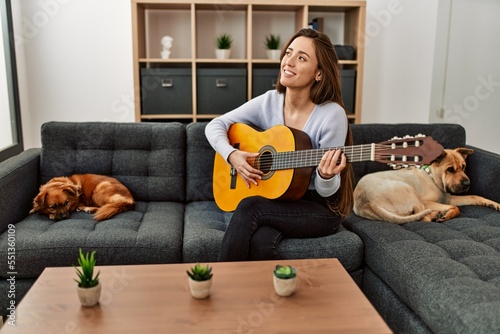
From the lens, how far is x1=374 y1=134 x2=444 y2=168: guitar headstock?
1.52 m

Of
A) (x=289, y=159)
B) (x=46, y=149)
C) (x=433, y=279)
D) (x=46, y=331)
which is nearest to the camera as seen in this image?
(x=46, y=331)

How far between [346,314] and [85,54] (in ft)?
9.51

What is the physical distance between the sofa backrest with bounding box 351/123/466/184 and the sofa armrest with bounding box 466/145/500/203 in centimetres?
13

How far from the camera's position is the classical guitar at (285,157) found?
1.57 meters

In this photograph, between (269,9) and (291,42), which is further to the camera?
(269,9)

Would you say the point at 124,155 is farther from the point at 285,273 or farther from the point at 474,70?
the point at 474,70

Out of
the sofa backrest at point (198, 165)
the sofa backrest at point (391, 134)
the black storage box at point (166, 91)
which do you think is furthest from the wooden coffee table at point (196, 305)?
the black storage box at point (166, 91)

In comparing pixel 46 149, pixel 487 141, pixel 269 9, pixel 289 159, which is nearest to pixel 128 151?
pixel 46 149

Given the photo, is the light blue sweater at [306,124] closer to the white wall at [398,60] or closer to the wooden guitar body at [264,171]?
the wooden guitar body at [264,171]

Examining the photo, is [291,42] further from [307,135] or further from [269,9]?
[269,9]

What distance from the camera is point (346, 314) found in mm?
1282

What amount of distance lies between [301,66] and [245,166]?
1.56 feet

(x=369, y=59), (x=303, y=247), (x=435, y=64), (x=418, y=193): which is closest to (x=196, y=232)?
(x=303, y=247)

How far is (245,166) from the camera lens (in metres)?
2.06
